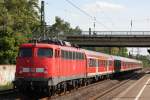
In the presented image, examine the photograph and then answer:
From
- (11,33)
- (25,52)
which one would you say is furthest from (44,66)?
(11,33)

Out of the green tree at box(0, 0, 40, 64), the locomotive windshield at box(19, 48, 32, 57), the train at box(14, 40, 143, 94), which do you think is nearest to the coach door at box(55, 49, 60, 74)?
the train at box(14, 40, 143, 94)

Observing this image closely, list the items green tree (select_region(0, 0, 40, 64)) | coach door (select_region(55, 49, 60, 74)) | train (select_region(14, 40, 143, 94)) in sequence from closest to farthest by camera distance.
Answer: train (select_region(14, 40, 143, 94))
coach door (select_region(55, 49, 60, 74))
green tree (select_region(0, 0, 40, 64))

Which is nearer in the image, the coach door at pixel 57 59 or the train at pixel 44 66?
the train at pixel 44 66

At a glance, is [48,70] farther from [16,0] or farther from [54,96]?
[16,0]

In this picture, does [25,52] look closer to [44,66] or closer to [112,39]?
[44,66]

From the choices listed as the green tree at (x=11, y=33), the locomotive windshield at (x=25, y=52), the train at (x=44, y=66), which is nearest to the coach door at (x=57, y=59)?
the train at (x=44, y=66)

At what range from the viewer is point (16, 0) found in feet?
210

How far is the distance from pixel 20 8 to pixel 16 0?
126 centimetres

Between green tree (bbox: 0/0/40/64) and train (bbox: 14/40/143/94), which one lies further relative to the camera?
green tree (bbox: 0/0/40/64)

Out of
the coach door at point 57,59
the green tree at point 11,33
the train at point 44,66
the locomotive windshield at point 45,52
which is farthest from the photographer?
the green tree at point 11,33

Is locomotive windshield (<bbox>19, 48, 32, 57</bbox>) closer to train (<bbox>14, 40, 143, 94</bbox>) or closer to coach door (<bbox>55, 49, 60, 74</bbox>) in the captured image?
train (<bbox>14, 40, 143, 94</bbox>)

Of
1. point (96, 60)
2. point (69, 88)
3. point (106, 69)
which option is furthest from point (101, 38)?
point (69, 88)

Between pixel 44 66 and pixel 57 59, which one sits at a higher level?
pixel 57 59

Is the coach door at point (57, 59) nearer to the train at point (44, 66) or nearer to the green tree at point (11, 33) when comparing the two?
the train at point (44, 66)
